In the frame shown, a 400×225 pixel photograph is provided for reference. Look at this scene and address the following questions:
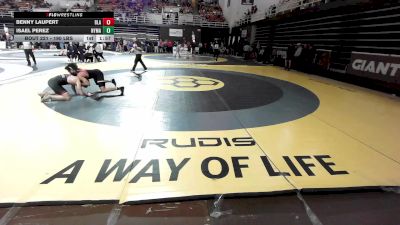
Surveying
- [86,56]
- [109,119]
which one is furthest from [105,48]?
[109,119]

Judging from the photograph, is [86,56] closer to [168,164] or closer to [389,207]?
[168,164]
